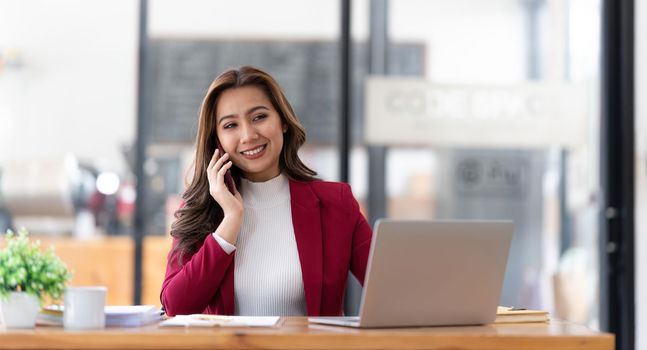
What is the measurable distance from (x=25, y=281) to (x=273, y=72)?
297 cm

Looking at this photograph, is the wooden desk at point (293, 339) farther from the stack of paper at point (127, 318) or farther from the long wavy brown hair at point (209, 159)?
the long wavy brown hair at point (209, 159)

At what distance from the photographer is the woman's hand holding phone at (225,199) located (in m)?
2.44

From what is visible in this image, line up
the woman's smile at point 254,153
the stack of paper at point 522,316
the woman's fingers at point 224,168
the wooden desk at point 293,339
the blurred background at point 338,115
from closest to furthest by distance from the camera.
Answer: the wooden desk at point 293,339 < the stack of paper at point 522,316 < the woman's fingers at point 224,168 < the woman's smile at point 254,153 < the blurred background at point 338,115

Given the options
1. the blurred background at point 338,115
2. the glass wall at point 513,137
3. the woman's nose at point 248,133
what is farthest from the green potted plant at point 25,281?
the glass wall at point 513,137

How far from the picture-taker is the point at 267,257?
8.50 feet

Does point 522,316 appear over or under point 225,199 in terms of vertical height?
under

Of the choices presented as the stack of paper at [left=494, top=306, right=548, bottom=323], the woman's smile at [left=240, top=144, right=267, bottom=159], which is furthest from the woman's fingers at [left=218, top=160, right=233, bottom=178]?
the stack of paper at [left=494, top=306, right=548, bottom=323]

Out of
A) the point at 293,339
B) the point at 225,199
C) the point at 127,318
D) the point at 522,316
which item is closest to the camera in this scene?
the point at 293,339

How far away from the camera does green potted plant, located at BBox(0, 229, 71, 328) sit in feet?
6.19

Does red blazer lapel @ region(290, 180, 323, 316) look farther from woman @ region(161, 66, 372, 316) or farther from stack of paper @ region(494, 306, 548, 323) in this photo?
A: stack of paper @ region(494, 306, 548, 323)

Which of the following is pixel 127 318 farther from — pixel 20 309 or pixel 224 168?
pixel 224 168

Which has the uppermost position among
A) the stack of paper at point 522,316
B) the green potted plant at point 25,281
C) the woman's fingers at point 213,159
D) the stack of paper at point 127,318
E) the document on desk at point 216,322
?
the woman's fingers at point 213,159

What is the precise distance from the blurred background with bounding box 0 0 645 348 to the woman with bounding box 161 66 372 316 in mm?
1963

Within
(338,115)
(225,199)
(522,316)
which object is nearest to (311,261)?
(225,199)
